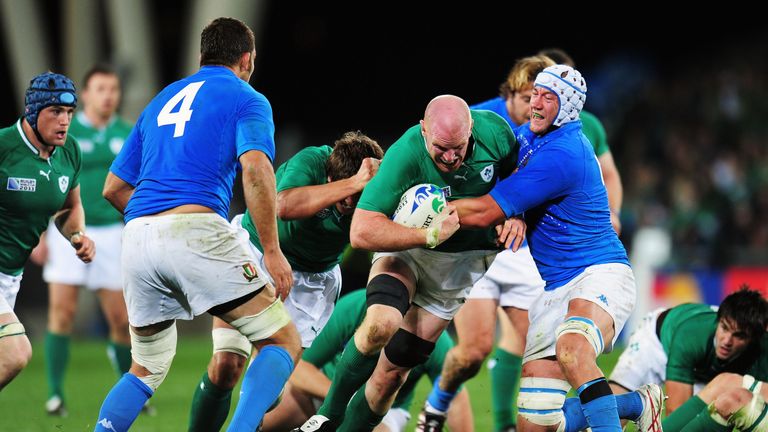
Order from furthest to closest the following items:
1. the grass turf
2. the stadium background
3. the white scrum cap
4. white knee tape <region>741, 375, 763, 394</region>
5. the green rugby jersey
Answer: the stadium background → the grass turf → the green rugby jersey → white knee tape <region>741, 375, 763, 394</region> → the white scrum cap


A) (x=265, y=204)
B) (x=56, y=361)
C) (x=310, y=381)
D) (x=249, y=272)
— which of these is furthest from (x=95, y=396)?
(x=265, y=204)

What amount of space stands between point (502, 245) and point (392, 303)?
2.43ft

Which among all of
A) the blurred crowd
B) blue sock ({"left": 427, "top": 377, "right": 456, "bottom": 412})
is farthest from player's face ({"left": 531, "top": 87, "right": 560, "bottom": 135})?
the blurred crowd

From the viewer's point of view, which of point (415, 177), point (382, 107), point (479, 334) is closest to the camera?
point (415, 177)

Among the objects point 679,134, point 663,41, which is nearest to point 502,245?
point 679,134

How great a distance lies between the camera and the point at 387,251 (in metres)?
5.40

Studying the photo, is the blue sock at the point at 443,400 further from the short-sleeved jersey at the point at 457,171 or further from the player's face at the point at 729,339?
the player's face at the point at 729,339

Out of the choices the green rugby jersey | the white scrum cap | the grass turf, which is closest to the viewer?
the white scrum cap

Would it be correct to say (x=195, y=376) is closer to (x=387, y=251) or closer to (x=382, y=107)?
(x=387, y=251)

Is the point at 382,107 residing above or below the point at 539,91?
below

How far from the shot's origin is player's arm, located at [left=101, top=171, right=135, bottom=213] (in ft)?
18.5

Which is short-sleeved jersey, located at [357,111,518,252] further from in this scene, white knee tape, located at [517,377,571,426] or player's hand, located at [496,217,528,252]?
white knee tape, located at [517,377,571,426]

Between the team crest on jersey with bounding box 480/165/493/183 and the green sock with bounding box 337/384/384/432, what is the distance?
1.30 metres

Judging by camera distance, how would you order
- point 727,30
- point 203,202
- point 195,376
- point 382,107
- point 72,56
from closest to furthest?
1. point 203,202
2. point 195,376
3. point 72,56
4. point 727,30
5. point 382,107
